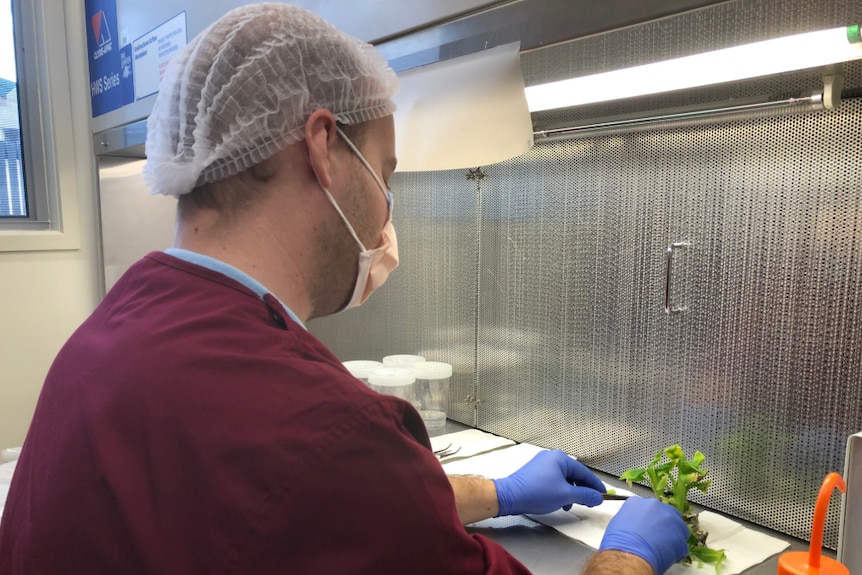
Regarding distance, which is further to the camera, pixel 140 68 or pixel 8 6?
pixel 8 6

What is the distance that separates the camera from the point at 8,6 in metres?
1.96

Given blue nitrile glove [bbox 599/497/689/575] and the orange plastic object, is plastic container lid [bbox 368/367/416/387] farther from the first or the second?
the orange plastic object

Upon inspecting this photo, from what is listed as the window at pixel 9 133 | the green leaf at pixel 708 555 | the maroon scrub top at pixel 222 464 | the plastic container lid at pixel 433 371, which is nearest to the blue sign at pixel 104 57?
the window at pixel 9 133

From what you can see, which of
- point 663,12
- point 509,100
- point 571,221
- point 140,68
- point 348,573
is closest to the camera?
point 348,573

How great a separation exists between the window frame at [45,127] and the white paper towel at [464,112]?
4.89 ft

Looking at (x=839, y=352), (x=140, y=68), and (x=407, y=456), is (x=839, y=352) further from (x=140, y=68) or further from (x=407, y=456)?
(x=140, y=68)

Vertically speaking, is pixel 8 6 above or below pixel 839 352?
above

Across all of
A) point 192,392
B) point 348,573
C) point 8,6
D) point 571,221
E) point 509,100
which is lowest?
point 348,573

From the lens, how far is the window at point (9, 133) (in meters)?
1.97

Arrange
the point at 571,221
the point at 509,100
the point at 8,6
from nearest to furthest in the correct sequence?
the point at 509,100, the point at 571,221, the point at 8,6

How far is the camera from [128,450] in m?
0.47

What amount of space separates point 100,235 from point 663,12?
200cm

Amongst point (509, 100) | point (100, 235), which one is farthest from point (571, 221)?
point (100, 235)

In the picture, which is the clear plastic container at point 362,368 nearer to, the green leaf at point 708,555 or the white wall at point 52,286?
the green leaf at point 708,555
